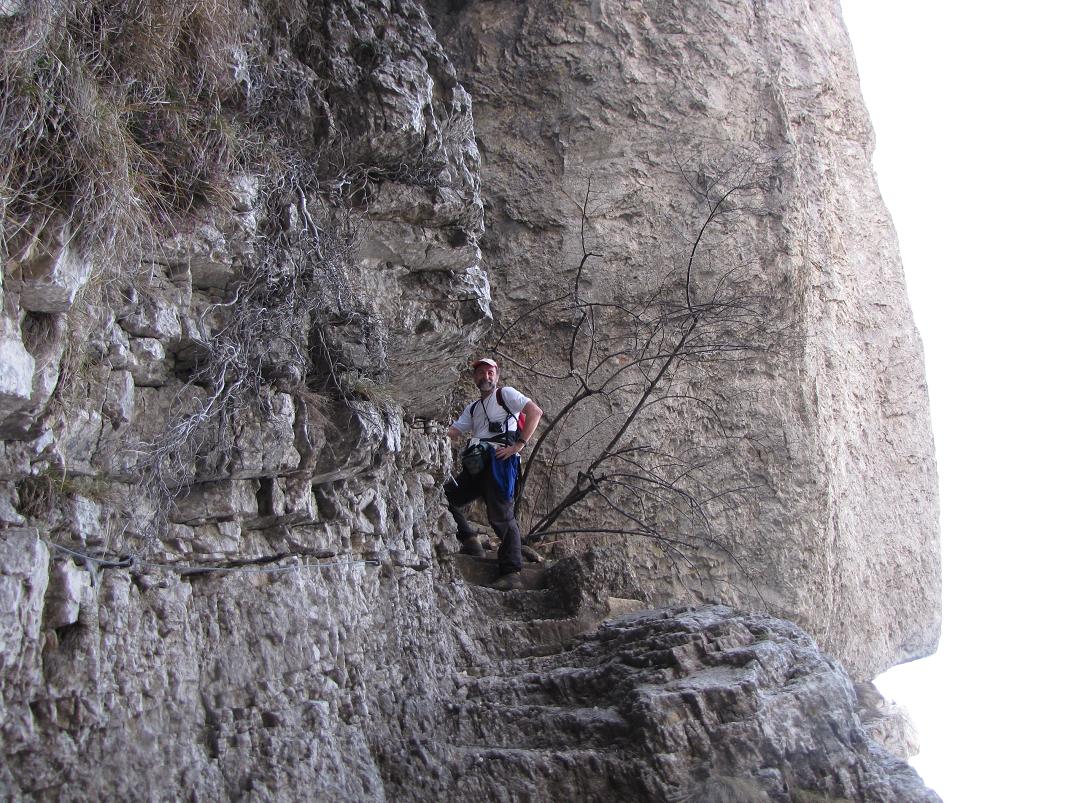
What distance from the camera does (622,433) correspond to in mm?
6680

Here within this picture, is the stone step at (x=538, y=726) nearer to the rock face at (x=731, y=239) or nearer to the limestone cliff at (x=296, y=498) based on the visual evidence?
the limestone cliff at (x=296, y=498)

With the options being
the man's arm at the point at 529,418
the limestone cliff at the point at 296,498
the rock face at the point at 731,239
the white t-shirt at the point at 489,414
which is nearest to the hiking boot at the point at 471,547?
the limestone cliff at the point at 296,498

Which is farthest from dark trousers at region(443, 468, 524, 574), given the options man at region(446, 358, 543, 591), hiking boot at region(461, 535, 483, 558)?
hiking boot at region(461, 535, 483, 558)

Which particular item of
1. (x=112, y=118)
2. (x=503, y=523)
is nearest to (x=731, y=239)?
(x=503, y=523)

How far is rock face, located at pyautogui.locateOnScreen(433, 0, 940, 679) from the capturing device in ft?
21.7

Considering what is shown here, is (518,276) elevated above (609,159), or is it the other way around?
(609,159)

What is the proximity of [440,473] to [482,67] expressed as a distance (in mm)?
3194

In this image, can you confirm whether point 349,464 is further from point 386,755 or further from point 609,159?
point 609,159

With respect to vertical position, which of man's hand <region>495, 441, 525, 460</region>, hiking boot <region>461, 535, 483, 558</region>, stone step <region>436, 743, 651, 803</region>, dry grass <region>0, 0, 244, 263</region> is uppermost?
dry grass <region>0, 0, 244, 263</region>

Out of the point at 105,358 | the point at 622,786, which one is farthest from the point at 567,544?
the point at 105,358

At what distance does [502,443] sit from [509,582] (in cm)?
72

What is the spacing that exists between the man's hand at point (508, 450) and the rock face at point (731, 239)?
1.40 m

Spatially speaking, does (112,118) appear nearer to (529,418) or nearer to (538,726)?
(538,726)

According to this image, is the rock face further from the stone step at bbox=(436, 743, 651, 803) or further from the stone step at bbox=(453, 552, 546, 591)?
the stone step at bbox=(436, 743, 651, 803)
